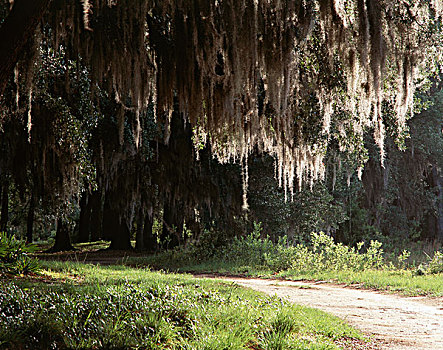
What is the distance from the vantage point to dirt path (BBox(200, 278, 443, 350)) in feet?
18.7

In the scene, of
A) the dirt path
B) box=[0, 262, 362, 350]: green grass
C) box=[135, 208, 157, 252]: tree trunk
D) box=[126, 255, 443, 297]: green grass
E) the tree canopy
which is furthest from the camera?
box=[135, 208, 157, 252]: tree trunk

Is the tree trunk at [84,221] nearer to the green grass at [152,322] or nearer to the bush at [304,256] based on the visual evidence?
the bush at [304,256]

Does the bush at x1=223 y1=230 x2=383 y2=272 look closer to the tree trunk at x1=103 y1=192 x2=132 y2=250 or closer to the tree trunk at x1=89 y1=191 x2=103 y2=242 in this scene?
the tree trunk at x1=89 y1=191 x2=103 y2=242

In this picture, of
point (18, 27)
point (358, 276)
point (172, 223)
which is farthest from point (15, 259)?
point (172, 223)

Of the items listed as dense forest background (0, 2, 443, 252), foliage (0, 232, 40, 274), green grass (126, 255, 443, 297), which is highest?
dense forest background (0, 2, 443, 252)

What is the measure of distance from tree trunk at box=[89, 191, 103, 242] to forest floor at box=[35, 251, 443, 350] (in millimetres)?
12989

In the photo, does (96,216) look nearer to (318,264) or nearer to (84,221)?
(84,221)

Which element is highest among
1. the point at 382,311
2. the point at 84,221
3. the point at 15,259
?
the point at 84,221

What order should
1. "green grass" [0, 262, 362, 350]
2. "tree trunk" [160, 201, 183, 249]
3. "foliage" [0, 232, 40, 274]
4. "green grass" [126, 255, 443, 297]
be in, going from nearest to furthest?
1. "green grass" [0, 262, 362, 350]
2. "foliage" [0, 232, 40, 274]
3. "green grass" [126, 255, 443, 297]
4. "tree trunk" [160, 201, 183, 249]

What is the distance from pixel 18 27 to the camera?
5348 millimetres

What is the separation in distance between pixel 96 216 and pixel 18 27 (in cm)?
2174

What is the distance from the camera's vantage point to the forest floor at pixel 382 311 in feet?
18.6

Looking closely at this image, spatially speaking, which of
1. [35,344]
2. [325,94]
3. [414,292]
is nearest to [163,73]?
[325,94]

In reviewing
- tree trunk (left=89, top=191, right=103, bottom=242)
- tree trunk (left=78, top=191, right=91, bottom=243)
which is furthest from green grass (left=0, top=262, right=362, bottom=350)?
tree trunk (left=78, top=191, right=91, bottom=243)
